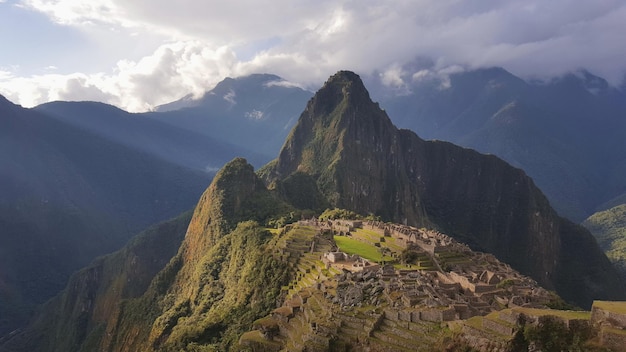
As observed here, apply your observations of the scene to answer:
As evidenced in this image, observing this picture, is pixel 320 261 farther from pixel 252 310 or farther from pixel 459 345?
pixel 459 345

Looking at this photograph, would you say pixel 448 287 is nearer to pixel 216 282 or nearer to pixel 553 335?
pixel 553 335

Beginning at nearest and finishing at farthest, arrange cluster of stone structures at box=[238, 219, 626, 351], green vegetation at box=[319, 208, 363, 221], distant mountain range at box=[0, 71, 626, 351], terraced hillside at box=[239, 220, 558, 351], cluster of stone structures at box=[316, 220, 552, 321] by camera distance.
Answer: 1. cluster of stone structures at box=[238, 219, 626, 351]
2. terraced hillside at box=[239, 220, 558, 351]
3. cluster of stone structures at box=[316, 220, 552, 321]
4. distant mountain range at box=[0, 71, 626, 351]
5. green vegetation at box=[319, 208, 363, 221]

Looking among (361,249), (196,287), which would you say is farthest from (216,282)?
(361,249)

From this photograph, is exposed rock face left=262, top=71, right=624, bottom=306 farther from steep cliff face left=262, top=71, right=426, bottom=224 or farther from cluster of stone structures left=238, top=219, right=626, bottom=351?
cluster of stone structures left=238, top=219, right=626, bottom=351

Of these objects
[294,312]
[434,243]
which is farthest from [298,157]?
[294,312]

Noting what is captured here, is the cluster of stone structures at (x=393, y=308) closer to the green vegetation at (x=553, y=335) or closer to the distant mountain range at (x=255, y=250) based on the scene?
the green vegetation at (x=553, y=335)

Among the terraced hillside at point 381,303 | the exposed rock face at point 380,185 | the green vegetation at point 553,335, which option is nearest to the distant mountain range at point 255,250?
the exposed rock face at point 380,185

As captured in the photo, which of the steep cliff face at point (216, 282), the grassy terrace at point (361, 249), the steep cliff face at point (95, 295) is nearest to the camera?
the steep cliff face at point (216, 282)

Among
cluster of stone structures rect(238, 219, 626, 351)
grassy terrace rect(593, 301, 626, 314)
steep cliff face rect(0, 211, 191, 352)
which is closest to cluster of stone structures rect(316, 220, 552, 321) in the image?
cluster of stone structures rect(238, 219, 626, 351)
